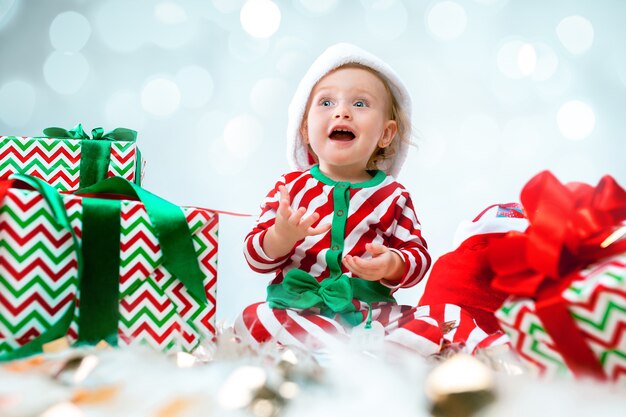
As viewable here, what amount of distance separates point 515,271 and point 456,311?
15.8 inches

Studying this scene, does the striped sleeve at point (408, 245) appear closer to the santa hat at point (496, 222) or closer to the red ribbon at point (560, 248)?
the santa hat at point (496, 222)

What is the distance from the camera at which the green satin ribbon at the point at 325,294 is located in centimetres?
104

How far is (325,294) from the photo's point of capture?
1055mm

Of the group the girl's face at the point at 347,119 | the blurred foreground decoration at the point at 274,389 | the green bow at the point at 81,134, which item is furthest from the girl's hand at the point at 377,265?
the green bow at the point at 81,134

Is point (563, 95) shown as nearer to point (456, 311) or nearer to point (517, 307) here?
point (456, 311)

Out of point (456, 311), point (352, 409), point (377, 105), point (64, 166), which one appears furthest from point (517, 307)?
point (64, 166)

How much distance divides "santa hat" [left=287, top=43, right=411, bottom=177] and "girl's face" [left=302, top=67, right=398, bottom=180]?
0.06 feet

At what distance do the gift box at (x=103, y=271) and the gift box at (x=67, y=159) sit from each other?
0.90 ft

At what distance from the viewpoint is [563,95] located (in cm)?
165

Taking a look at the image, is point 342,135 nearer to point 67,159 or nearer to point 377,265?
point 377,265

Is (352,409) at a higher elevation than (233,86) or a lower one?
lower

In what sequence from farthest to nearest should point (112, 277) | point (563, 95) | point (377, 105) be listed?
point (563, 95)
point (377, 105)
point (112, 277)

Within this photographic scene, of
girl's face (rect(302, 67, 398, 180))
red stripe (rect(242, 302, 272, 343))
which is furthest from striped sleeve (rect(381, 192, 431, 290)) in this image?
red stripe (rect(242, 302, 272, 343))

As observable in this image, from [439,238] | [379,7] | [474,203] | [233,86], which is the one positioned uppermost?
[379,7]
